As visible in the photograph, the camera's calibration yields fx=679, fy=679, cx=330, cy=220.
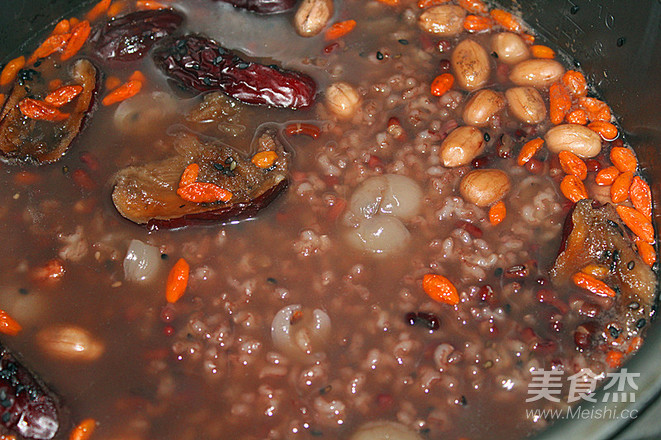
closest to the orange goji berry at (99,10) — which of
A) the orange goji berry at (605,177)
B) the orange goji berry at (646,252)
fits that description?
the orange goji berry at (605,177)

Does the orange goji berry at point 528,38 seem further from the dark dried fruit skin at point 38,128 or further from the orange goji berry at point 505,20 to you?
the dark dried fruit skin at point 38,128

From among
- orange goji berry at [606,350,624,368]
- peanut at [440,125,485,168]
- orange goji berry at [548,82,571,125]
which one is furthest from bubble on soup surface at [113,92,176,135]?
orange goji berry at [606,350,624,368]

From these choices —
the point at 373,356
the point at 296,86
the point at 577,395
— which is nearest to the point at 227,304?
the point at 373,356

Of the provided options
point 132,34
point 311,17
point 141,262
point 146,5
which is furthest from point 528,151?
point 146,5

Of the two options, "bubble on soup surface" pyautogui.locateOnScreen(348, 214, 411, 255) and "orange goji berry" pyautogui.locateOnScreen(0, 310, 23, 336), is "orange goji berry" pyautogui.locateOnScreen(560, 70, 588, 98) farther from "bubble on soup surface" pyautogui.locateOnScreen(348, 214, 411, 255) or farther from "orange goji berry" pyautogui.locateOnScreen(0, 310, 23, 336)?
"orange goji berry" pyautogui.locateOnScreen(0, 310, 23, 336)

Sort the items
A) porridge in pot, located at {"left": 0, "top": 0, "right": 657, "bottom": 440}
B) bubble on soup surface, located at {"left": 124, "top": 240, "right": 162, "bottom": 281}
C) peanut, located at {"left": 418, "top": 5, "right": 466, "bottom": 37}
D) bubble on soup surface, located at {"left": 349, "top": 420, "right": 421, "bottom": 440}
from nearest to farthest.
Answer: bubble on soup surface, located at {"left": 349, "top": 420, "right": 421, "bottom": 440}, porridge in pot, located at {"left": 0, "top": 0, "right": 657, "bottom": 440}, bubble on soup surface, located at {"left": 124, "top": 240, "right": 162, "bottom": 281}, peanut, located at {"left": 418, "top": 5, "right": 466, "bottom": 37}

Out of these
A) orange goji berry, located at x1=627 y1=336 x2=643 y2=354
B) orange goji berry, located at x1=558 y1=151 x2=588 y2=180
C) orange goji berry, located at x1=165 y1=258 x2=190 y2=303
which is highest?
orange goji berry, located at x1=558 y1=151 x2=588 y2=180

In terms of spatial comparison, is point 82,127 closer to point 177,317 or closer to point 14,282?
point 14,282
